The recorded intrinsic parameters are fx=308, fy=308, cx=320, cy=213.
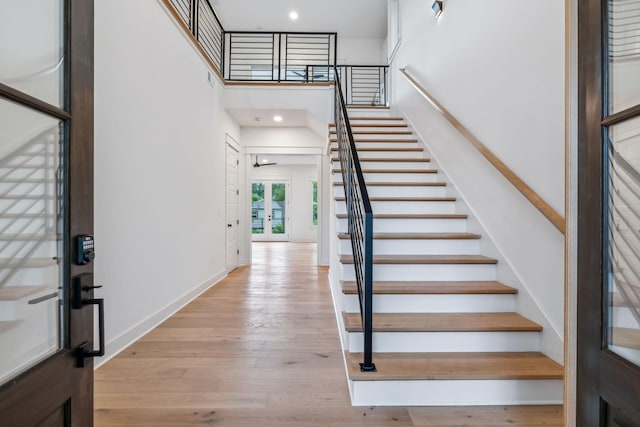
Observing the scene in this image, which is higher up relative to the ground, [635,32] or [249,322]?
[635,32]

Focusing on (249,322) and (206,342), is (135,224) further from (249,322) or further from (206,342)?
(249,322)

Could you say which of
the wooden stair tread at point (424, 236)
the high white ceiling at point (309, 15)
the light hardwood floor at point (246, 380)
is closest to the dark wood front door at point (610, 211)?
the light hardwood floor at point (246, 380)

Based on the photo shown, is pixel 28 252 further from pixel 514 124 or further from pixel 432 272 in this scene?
pixel 514 124

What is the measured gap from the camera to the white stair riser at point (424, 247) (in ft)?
8.92

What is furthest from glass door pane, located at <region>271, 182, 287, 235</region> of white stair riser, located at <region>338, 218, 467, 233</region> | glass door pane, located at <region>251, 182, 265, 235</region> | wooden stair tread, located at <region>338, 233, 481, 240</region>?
wooden stair tread, located at <region>338, 233, 481, 240</region>

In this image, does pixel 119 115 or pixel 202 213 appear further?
pixel 202 213

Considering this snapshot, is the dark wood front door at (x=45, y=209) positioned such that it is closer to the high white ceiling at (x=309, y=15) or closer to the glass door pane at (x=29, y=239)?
the glass door pane at (x=29, y=239)

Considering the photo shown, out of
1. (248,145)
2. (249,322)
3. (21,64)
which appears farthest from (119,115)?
(248,145)

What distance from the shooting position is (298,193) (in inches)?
448

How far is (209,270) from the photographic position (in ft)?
14.4

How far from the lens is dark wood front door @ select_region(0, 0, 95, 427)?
2.44 feet

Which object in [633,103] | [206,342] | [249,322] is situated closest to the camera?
[633,103]

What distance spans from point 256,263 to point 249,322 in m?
3.54

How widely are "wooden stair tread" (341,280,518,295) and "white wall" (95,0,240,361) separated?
1.75 metres
